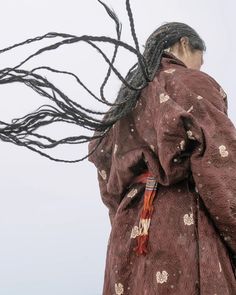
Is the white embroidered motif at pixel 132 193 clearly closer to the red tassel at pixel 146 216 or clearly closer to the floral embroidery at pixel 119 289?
the red tassel at pixel 146 216

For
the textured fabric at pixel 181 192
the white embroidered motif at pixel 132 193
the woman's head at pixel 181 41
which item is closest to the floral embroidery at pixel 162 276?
the textured fabric at pixel 181 192

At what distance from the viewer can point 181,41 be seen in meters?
2.11

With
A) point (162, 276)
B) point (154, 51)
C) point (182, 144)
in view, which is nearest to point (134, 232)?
point (162, 276)

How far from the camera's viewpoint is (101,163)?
7.22 ft

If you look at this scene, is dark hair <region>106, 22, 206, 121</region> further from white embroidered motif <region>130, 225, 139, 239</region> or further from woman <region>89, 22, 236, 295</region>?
white embroidered motif <region>130, 225, 139, 239</region>

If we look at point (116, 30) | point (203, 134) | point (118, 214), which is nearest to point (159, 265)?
point (118, 214)

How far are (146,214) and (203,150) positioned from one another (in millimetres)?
259

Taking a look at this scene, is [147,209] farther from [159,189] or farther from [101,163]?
[101,163]

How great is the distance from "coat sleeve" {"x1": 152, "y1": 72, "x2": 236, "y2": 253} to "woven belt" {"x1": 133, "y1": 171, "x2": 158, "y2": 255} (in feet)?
0.24

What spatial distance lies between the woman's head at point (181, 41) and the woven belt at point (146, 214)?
0.43 meters

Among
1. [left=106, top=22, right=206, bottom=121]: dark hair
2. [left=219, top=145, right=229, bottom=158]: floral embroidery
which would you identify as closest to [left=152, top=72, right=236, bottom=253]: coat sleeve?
[left=219, top=145, right=229, bottom=158]: floral embroidery

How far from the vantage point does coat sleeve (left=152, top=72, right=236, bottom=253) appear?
1753mm

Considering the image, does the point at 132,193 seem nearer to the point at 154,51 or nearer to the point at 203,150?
the point at 203,150

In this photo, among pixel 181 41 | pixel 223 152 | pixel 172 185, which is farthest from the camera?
pixel 181 41
